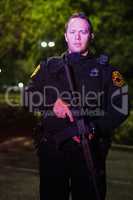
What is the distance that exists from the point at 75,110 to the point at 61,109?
0.12 meters

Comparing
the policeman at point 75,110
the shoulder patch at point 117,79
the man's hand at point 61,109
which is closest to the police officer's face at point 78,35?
the policeman at point 75,110

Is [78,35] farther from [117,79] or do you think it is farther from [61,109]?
[61,109]

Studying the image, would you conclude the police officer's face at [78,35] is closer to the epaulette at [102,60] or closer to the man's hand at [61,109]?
the epaulette at [102,60]

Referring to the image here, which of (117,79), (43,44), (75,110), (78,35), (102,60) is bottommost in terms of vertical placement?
(75,110)

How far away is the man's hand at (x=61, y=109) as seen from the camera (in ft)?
11.2

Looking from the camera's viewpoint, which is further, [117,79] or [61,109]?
[117,79]

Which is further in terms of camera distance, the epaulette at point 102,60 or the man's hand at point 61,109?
the epaulette at point 102,60

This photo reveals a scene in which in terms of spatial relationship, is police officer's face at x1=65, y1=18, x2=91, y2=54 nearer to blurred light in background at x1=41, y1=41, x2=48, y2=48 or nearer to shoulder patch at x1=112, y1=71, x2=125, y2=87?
shoulder patch at x1=112, y1=71, x2=125, y2=87

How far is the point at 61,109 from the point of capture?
342cm

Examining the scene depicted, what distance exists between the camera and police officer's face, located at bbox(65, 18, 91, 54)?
3.58 meters

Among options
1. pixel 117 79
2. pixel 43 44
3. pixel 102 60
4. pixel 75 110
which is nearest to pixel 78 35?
pixel 102 60

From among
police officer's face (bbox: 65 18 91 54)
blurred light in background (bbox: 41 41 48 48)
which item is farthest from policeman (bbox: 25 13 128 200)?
blurred light in background (bbox: 41 41 48 48)

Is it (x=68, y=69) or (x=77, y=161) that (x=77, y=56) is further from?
(x=77, y=161)

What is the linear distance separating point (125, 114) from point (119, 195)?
160 inches
